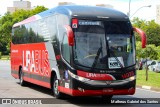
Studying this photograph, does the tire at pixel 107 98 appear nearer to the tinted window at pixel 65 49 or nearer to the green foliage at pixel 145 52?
the tinted window at pixel 65 49

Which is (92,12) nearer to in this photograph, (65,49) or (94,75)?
(65,49)

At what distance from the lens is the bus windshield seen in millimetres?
12828

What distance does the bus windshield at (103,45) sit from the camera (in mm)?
12828

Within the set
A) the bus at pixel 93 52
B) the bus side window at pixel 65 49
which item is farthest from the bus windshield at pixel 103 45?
the bus side window at pixel 65 49

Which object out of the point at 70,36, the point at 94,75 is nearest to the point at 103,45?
the point at 94,75

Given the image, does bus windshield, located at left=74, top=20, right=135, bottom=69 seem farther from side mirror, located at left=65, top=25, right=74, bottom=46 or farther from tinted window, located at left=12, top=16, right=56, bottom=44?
tinted window, located at left=12, top=16, right=56, bottom=44

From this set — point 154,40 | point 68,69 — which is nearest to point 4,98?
point 68,69

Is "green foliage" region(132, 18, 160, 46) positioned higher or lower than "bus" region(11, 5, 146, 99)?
lower

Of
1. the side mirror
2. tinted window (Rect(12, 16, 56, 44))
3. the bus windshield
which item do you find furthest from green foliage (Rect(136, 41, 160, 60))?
the side mirror

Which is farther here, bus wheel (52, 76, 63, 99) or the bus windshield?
bus wheel (52, 76, 63, 99)

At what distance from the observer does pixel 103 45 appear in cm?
1297

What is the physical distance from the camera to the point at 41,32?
17.0 meters

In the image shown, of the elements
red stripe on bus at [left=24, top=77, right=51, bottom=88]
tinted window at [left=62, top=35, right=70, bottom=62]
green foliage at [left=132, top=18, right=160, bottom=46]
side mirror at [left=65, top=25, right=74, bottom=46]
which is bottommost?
green foliage at [left=132, top=18, right=160, bottom=46]

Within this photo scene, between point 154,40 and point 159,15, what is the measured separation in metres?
63.8
